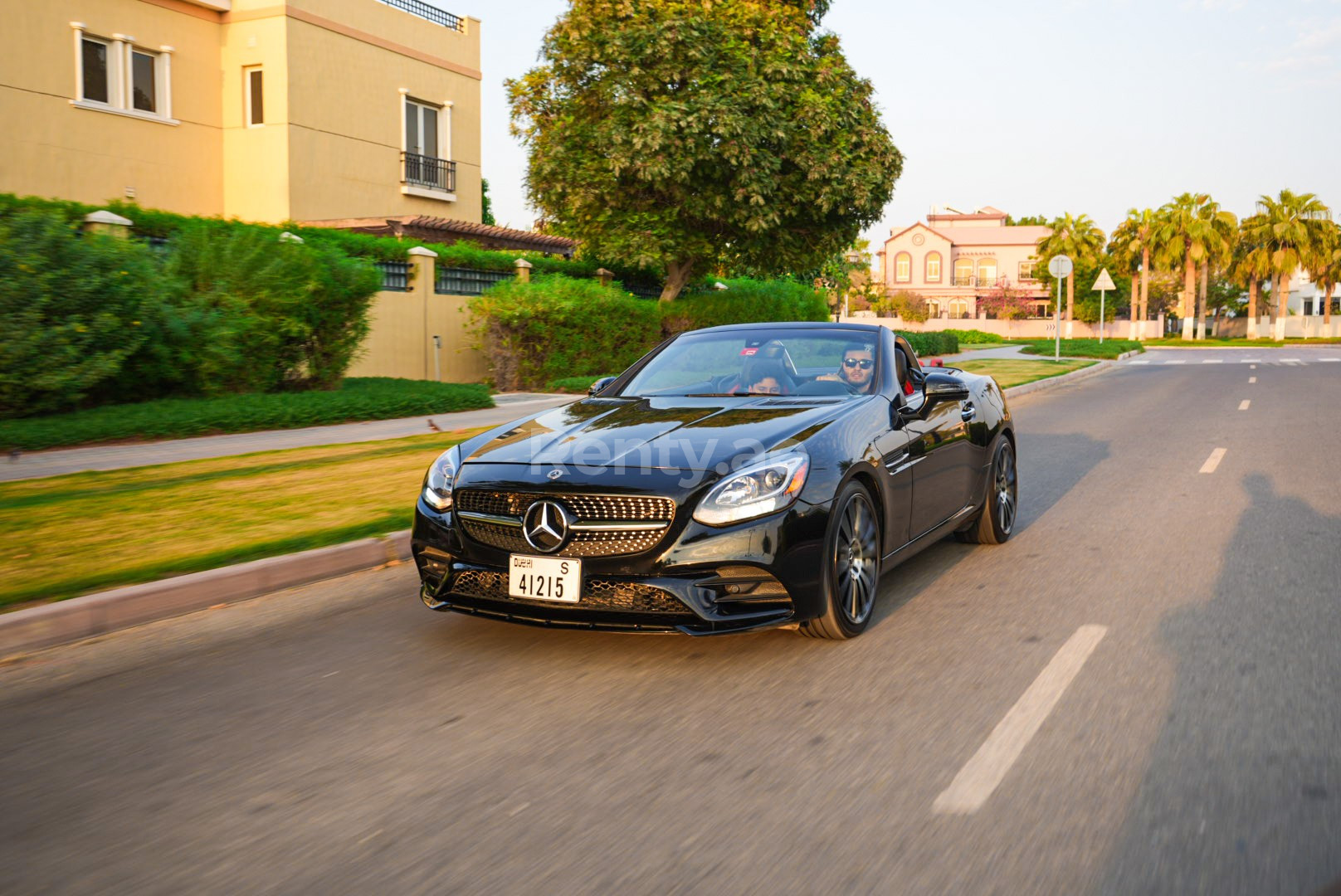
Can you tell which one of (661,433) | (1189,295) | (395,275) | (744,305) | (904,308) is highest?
(1189,295)

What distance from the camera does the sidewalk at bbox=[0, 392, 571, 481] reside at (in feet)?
33.9

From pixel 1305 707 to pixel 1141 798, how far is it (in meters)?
1.19

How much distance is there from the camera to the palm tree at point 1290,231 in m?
80.8

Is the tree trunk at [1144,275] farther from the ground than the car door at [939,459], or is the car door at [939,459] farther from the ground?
the tree trunk at [1144,275]

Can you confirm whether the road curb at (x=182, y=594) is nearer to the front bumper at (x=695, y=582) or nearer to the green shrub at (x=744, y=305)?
the front bumper at (x=695, y=582)

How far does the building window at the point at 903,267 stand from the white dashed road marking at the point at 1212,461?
284 feet

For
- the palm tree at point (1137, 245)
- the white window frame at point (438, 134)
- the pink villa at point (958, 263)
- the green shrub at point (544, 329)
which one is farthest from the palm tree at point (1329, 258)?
the green shrub at point (544, 329)

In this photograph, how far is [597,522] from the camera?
4.71 m

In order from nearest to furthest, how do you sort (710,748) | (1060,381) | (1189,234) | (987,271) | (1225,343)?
(710,748) < (1060,381) < (1225,343) < (1189,234) < (987,271)

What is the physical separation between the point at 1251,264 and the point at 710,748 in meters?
89.0

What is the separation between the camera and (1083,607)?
580 centimetres

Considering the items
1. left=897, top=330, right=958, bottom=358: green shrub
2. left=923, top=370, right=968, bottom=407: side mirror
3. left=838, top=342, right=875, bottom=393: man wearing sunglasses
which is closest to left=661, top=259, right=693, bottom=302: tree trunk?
left=897, top=330, right=958, bottom=358: green shrub

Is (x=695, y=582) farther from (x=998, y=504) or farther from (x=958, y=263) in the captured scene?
(x=958, y=263)

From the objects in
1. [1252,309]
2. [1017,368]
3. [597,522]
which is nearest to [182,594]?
[597,522]
